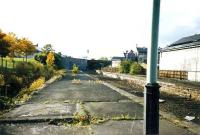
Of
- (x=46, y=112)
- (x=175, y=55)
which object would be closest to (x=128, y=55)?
(x=175, y=55)

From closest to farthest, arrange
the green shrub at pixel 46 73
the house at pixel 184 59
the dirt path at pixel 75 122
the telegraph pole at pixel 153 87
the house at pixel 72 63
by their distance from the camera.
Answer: the telegraph pole at pixel 153 87 < the dirt path at pixel 75 122 < the house at pixel 184 59 < the green shrub at pixel 46 73 < the house at pixel 72 63

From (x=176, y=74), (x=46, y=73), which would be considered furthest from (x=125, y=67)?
(x=176, y=74)

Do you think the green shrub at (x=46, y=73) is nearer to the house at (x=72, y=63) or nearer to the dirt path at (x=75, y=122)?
the dirt path at (x=75, y=122)

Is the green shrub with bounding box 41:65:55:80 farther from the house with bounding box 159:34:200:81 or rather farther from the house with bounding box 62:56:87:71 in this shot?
the house with bounding box 62:56:87:71

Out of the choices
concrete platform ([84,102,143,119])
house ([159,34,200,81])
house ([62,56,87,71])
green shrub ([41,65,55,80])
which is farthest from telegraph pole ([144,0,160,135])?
house ([62,56,87,71])

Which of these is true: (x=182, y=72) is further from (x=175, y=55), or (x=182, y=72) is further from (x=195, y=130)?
(x=195, y=130)

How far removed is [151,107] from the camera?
5266 mm

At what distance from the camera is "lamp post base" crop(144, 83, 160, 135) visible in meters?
5.25

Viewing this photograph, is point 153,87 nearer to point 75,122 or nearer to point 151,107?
point 151,107

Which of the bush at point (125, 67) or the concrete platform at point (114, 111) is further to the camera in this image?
the bush at point (125, 67)

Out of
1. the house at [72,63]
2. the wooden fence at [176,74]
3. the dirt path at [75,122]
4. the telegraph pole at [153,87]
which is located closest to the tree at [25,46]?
the house at [72,63]

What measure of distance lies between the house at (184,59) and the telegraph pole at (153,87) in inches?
856

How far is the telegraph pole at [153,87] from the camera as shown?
17.1 ft

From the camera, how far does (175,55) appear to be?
33.2 metres
